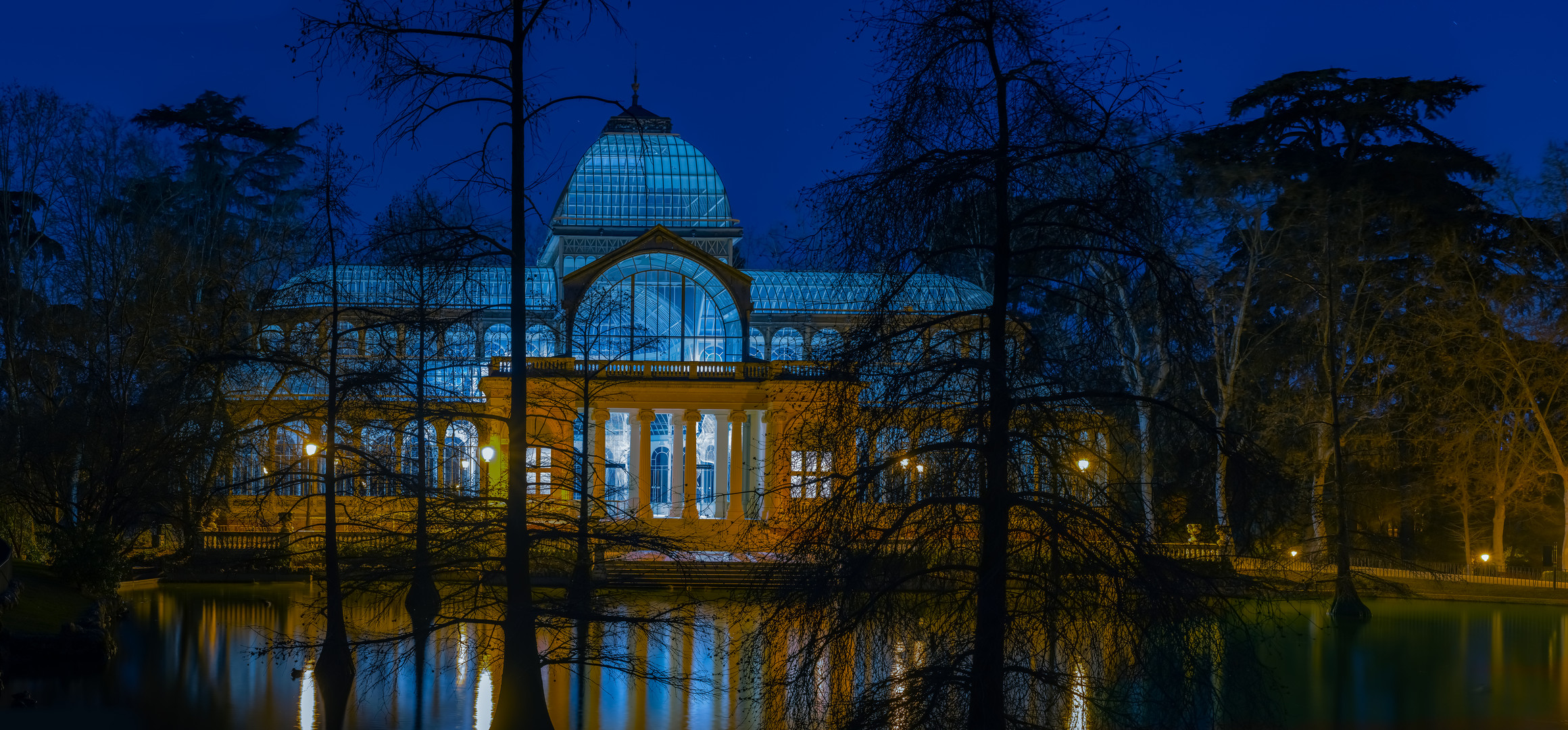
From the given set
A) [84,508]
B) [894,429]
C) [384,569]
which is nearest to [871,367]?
[894,429]

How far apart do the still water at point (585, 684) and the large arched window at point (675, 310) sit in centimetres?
1611

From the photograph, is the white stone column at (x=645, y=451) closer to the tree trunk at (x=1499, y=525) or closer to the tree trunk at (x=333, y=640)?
the tree trunk at (x=333, y=640)

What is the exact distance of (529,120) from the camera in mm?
12617

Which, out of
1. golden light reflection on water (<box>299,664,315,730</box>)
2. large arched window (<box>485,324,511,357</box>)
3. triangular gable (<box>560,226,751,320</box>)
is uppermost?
triangular gable (<box>560,226,751,320</box>)

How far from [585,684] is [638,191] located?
29728mm

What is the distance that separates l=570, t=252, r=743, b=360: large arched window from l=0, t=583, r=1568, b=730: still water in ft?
52.9

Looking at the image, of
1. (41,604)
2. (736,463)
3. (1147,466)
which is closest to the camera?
(41,604)

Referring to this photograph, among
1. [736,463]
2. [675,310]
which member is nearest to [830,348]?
[736,463]

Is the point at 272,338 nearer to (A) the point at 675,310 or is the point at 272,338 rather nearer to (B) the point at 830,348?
(A) the point at 675,310

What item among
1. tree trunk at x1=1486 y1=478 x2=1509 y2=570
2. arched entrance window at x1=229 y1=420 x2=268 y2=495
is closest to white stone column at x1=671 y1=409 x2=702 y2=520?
arched entrance window at x1=229 y1=420 x2=268 y2=495

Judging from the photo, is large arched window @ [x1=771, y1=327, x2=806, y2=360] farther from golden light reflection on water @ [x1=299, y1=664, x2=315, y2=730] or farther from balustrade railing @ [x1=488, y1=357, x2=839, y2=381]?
golden light reflection on water @ [x1=299, y1=664, x2=315, y2=730]

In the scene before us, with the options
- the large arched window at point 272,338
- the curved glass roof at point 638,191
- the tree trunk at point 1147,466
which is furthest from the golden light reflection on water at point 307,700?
the curved glass roof at point 638,191

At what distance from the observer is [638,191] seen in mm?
47656

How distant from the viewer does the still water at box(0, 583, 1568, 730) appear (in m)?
17.1
